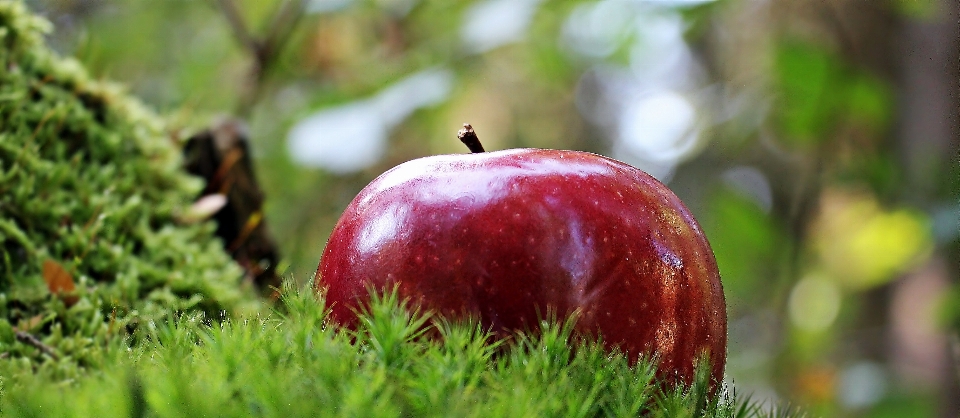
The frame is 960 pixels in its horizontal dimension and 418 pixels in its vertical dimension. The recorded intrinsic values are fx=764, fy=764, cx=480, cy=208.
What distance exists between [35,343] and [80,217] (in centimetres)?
32

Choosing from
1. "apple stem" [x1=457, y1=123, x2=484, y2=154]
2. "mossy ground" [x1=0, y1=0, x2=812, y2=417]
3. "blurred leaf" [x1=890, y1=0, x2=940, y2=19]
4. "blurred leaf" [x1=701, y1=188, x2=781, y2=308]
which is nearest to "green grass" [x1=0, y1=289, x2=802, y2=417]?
"mossy ground" [x1=0, y1=0, x2=812, y2=417]

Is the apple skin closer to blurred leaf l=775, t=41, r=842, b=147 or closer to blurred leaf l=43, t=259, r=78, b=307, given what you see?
blurred leaf l=43, t=259, r=78, b=307

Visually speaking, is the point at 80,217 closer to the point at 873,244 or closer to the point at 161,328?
the point at 161,328

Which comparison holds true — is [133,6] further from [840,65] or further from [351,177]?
[840,65]

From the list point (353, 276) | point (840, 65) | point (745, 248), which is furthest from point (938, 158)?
point (353, 276)

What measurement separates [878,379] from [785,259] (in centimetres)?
92

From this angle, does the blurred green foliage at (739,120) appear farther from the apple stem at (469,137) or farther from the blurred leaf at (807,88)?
the apple stem at (469,137)

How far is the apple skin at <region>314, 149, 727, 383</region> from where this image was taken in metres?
0.79

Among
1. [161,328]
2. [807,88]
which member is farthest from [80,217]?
[807,88]

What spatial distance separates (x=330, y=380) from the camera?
0.59m

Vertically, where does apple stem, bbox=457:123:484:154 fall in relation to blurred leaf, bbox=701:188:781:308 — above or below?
below

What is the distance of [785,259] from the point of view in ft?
10.5

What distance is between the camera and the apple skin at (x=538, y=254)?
79 centimetres

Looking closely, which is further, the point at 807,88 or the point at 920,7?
the point at 807,88
